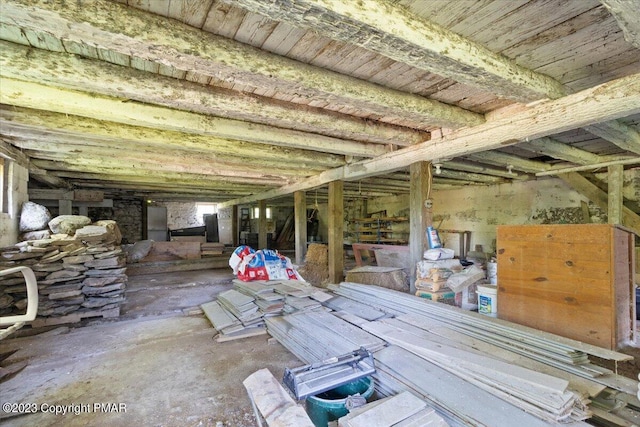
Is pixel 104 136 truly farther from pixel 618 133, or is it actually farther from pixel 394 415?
pixel 618 133

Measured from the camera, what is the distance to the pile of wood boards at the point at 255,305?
3.24 metres

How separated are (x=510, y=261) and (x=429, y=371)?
1.27 m

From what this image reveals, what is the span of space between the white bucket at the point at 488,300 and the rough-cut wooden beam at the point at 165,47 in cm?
181

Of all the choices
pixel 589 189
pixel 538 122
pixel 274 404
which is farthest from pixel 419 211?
pixel 589 189

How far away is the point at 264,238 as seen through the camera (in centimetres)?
848

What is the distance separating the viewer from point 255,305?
353cm

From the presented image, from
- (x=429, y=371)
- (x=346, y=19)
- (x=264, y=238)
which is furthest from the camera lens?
(x=264, y=238)

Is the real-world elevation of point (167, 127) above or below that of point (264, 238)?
above

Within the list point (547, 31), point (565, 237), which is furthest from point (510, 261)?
point (547, 31)

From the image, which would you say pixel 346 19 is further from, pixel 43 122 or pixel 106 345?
pixel 106 345

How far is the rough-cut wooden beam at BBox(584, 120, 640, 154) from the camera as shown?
2.68 metres

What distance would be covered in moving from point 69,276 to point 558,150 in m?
6.17

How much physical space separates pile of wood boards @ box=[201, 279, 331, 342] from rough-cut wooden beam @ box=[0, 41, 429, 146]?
2.01 meters

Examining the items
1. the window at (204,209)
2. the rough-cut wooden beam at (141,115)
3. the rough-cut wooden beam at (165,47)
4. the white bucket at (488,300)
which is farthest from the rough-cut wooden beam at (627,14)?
the window at (204,209)
